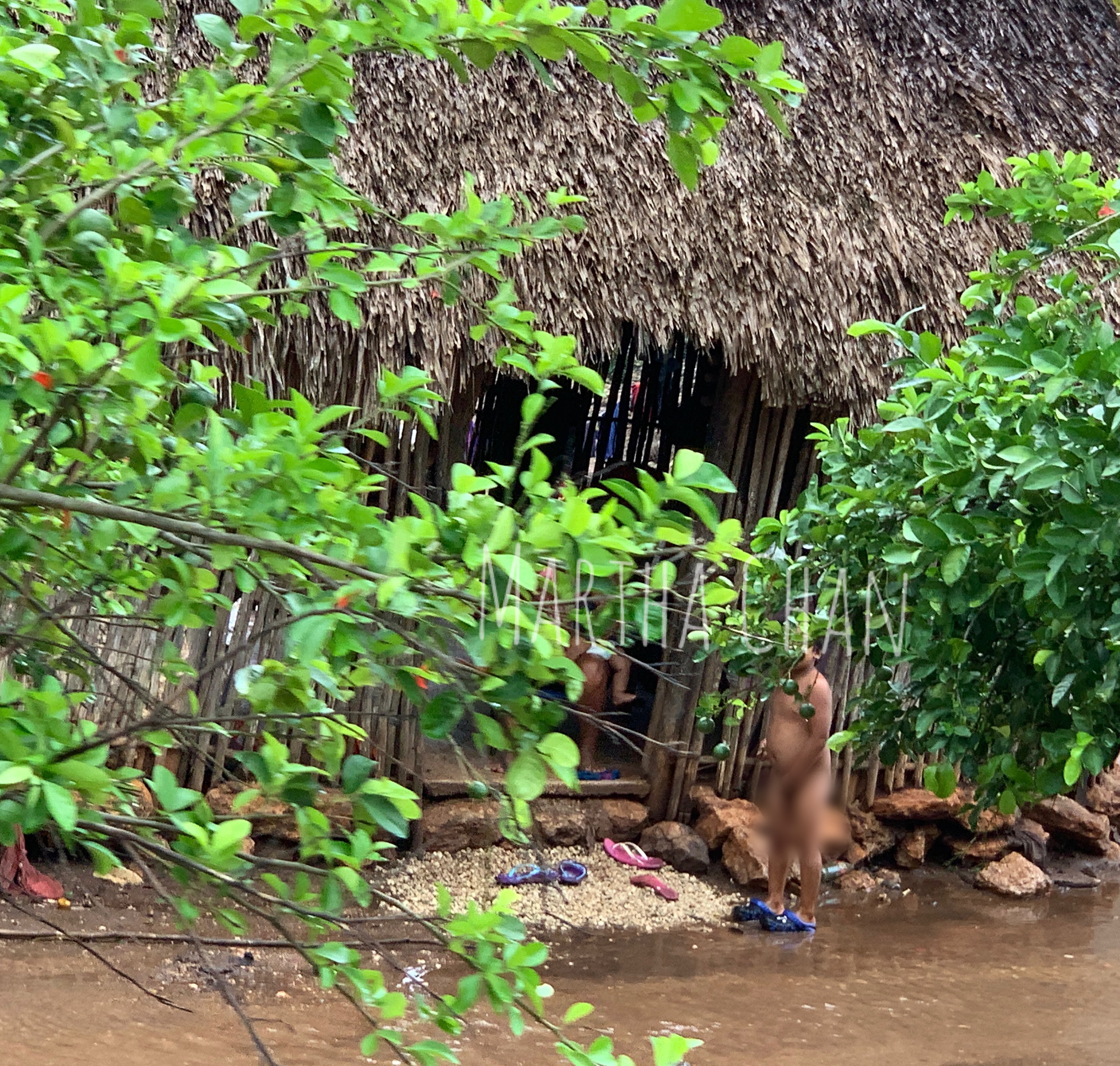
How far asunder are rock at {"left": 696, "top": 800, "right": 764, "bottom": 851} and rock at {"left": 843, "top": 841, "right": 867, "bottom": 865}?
521 mm

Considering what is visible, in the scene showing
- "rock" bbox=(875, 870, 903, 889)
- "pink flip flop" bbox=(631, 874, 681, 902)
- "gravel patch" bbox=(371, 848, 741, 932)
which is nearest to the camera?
"gravel patch" bbox=(371, 848, 741, 932)

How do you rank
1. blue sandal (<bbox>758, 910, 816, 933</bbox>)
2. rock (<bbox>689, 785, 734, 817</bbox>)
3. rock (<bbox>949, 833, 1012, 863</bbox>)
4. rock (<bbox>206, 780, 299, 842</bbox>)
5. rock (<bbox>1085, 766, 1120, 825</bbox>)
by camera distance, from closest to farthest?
rock (<bbox>206, 780, 299, 842</bbox>), blue sandal (<bbox>758, 910, 816, 933</bbox>), rock (<bbox>689, 785, 734, 817</bbox>), rock (<bbox>949, 833, 1012, 863</bbox>), rock (<bbox>1085, 766, 1120, 825</bbox>)

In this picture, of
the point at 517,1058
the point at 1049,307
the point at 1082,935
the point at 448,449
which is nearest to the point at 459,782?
the point at 448,449

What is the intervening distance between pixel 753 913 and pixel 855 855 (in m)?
0.87

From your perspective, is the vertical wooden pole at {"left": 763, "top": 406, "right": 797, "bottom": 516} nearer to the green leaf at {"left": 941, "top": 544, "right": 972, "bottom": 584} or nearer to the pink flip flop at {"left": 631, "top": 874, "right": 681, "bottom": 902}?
the pink flip flop at {"left": 631, "top": 874, "right": 681, "bottom": 902}

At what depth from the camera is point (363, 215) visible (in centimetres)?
404

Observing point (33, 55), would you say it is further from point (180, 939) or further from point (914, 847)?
point (914, 847)

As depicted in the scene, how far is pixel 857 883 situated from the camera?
5.57 metres

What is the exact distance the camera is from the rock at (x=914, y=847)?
5.78 m

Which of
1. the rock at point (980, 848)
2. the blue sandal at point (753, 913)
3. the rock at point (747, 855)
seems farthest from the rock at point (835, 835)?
the rock at point (980, 848)

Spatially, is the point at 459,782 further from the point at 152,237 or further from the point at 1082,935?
the point at 152,237

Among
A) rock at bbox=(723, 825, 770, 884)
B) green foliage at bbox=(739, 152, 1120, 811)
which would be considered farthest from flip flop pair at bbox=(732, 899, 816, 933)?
green foliage at bbox=(739, 152, 1120, 811)

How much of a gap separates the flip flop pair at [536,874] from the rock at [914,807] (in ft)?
5.11

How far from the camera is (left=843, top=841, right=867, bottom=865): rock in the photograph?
5.65 meters
